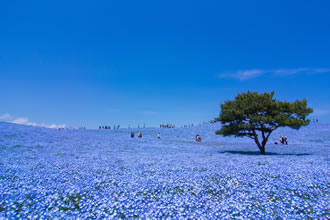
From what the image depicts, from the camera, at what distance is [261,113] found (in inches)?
899

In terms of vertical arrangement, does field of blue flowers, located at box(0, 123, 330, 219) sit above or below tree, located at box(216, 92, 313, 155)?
below

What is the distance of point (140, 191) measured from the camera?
328 inches

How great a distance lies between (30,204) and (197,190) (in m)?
6.23

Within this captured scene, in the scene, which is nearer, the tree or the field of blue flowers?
the field of blue flowers

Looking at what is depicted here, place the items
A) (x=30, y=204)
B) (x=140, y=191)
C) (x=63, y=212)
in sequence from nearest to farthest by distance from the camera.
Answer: (x=63, y=212), (x=30, y=204), (x=140, y=191)

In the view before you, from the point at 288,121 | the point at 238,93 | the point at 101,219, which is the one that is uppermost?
the point at 238,93

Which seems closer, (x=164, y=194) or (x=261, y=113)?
(x=164, y=194)

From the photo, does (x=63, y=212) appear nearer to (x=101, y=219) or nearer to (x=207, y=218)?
(x=101, y=219)

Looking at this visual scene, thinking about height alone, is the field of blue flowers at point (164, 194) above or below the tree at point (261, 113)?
below

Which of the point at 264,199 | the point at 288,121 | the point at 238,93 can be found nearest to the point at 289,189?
the point at 264,199

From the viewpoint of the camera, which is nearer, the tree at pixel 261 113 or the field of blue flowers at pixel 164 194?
the field of blue flowers at pixel 164 194

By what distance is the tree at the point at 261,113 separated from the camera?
2139 centimetres

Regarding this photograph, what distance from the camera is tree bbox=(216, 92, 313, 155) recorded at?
21391 millimetres

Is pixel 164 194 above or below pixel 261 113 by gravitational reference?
below
